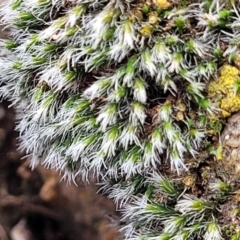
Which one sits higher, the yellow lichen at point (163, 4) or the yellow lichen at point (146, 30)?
the yellow lichen at point (163, 4)

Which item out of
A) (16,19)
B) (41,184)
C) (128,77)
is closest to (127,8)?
(128,77)

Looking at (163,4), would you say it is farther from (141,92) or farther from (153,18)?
(141,92)

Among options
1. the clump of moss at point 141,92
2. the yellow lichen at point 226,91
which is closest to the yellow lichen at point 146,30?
the clump of moss at point 141,92

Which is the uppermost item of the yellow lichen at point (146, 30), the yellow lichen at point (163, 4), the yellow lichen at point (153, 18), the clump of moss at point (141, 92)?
the yellow lichen at point (163, 4)

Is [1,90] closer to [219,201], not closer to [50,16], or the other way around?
[50,16]

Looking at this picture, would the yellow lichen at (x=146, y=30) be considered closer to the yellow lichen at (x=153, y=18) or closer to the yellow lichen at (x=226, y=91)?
the yellow lichen at (x=153, y=18)

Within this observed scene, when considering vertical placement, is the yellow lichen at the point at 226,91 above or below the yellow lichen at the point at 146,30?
below

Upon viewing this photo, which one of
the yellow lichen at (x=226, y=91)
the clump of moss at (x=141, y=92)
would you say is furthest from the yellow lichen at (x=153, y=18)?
the yellow lichen at (x=226, y=91)

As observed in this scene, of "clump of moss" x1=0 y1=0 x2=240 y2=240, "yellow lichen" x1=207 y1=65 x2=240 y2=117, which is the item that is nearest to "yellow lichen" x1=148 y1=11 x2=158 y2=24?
"clump of moss" x1=0 y1=0 x2=240 y2=240

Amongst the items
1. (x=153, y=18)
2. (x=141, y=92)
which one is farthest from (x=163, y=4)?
(x=141, y=92)
